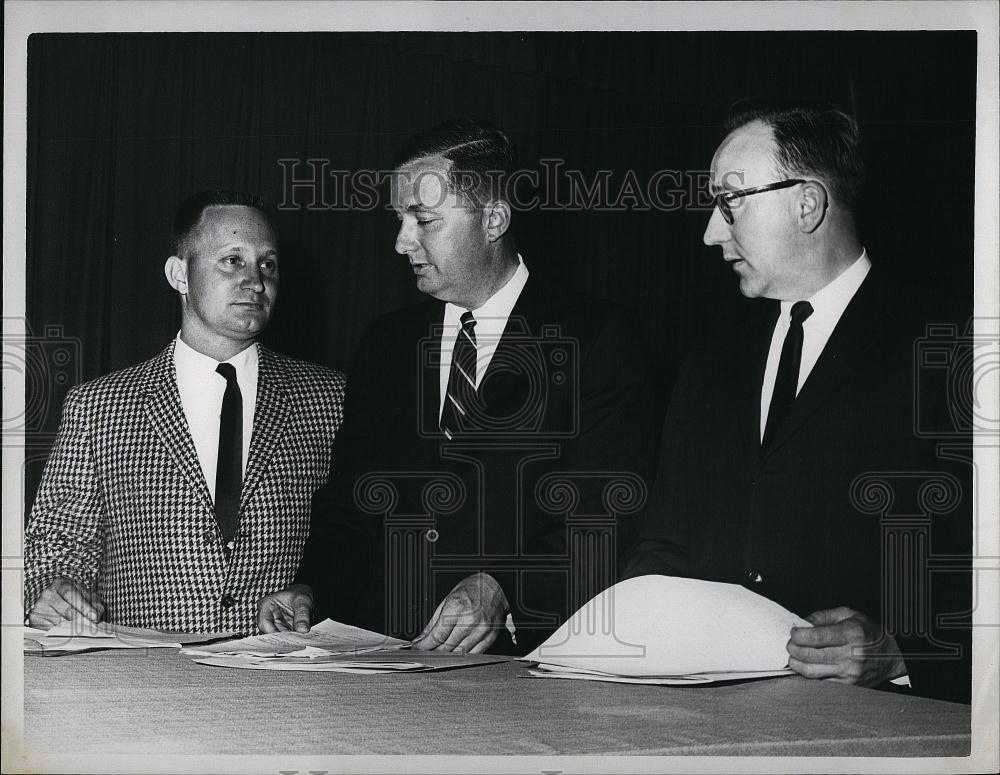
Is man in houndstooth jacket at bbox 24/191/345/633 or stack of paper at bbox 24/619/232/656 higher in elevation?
man in houndstooth jacket at bbox 24/191/345/633

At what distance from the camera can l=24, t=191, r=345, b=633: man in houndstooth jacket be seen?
3.03 meters

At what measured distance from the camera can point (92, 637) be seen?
10.0ft

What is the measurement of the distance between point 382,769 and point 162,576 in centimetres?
77

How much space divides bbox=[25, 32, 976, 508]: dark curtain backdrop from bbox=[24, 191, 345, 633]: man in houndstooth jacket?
62mm

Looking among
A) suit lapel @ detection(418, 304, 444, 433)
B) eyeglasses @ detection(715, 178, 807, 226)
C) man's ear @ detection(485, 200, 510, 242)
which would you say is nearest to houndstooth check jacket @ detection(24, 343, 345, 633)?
suit lapel @ detection(418, 304, 444, 433)

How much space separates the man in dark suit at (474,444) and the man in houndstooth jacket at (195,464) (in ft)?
0.35

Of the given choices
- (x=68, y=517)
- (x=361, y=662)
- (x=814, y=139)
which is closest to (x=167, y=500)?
(x=68, y=517)

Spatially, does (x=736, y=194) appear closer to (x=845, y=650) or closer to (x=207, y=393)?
(x=845, y=650)

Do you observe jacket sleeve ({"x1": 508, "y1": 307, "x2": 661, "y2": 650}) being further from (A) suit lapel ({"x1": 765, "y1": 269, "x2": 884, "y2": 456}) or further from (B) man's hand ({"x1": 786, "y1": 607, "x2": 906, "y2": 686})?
(B) man's hand ({"x1": 786, "y1": 607, "x2": 906, "y2": 686})

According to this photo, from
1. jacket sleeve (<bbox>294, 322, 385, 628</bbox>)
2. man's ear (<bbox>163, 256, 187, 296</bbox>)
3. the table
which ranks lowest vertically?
the table

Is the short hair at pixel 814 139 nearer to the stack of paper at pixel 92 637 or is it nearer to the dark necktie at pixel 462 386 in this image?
the dark necktie at pixel 462 386

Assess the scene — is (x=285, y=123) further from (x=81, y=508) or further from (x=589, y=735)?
(x=589, y=735)

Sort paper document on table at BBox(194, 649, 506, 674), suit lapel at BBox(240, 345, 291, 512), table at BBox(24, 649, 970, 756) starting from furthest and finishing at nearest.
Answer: suit lapel at BBox(240, 345, 291, 512) < paper document on table at BBox(194, 649, 506, 674) < table at BBox(24, 649, 970, 756)

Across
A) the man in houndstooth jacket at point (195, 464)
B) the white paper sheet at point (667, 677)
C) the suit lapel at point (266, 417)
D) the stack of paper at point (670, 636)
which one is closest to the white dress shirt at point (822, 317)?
the stack of paper at point (670, 636)
